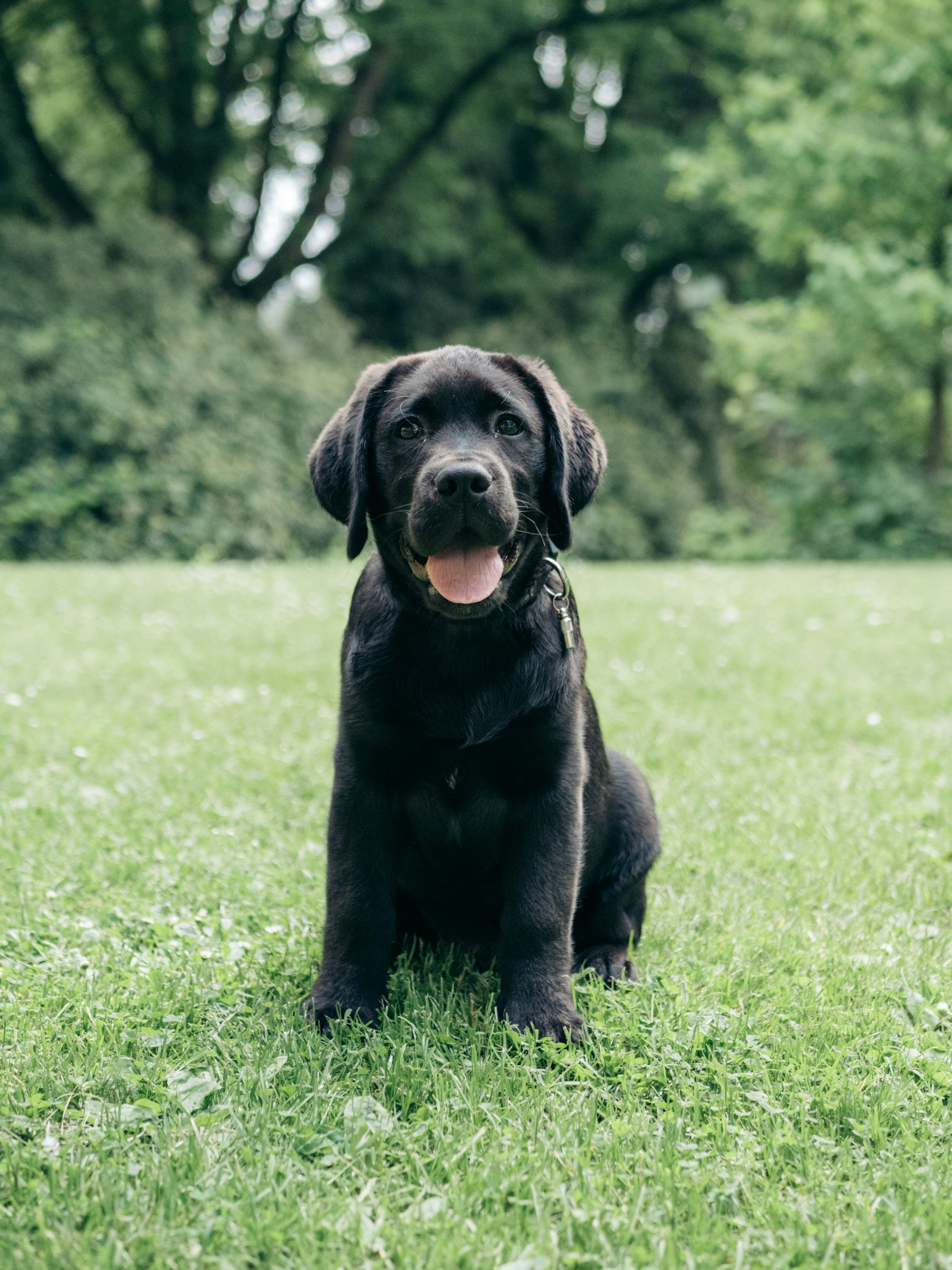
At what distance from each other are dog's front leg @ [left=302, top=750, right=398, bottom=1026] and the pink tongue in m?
0.50

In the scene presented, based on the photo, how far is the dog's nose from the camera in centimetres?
250

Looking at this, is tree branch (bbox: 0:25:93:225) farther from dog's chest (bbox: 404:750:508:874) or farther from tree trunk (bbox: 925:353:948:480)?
dog's chest (bbox: 404:750:508:874)

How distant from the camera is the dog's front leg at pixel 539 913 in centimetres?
257

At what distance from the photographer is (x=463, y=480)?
2.50 meters

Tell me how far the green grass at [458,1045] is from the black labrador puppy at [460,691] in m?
0.19

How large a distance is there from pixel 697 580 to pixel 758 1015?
10567mm

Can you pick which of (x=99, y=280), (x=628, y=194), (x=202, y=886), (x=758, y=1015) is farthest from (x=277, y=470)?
(x=758, y=1015)

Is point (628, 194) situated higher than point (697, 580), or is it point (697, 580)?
point (628, 194)

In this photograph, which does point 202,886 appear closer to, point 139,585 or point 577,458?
point 577,458

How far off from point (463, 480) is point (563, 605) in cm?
54

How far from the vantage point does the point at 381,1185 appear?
1.97 meters

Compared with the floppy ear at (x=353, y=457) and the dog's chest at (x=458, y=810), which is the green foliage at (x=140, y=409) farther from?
the dog's chest at (x=458, y=810)

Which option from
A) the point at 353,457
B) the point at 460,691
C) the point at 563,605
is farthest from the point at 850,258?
the point at 460,691

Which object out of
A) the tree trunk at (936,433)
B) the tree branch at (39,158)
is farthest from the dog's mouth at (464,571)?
the tree trunk at (936,433)
